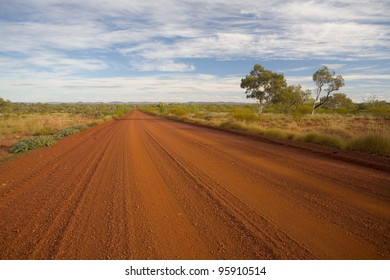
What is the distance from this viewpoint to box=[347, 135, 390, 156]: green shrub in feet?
33.5

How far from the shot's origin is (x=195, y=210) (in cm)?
504

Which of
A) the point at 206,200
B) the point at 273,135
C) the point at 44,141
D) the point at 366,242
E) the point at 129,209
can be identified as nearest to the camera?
the point at 366,242

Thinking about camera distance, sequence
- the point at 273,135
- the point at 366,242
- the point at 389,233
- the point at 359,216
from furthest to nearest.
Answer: the point at 273,135 < the point at 359,216 < the point at 389,233 < the point at 366,242

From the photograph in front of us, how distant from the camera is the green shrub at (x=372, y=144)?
1023 cm

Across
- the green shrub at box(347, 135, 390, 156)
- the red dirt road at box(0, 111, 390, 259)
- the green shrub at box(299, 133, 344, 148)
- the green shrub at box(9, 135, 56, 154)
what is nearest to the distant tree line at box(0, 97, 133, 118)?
the green shrub at box(9, 135, 56, 154)

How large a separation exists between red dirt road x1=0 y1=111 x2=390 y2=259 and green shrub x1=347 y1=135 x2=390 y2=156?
1608 mm

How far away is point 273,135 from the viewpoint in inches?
664

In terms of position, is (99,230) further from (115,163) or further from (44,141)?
(44,141)

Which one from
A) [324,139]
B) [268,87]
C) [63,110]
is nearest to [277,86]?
[268,87]

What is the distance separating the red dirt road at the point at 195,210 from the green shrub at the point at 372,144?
1608 millimetres

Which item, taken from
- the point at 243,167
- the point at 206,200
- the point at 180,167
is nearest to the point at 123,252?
the point at 206,200
